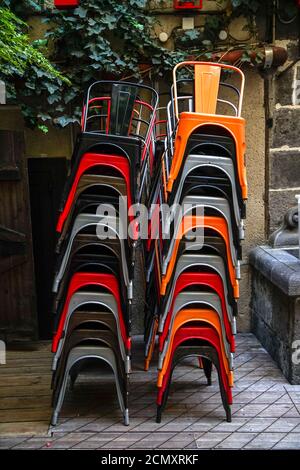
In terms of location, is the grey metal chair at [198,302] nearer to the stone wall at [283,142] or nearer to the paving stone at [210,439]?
the paving stone at [210,439]

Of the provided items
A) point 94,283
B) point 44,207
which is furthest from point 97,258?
point 44,207

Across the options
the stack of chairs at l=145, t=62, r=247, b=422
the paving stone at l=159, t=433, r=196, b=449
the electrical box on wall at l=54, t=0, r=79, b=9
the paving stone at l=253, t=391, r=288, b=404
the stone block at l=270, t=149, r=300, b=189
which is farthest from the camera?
the stone block at l=270, t=149, r=300, b=189

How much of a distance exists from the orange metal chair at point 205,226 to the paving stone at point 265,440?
877 millimetres

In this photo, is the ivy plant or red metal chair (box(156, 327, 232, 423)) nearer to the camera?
red metal chair (box(156, 327, 232, 423))

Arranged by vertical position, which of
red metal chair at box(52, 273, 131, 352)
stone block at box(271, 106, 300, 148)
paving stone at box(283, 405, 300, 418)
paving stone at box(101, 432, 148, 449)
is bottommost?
paving stone at box(283, 405, 300, 418)

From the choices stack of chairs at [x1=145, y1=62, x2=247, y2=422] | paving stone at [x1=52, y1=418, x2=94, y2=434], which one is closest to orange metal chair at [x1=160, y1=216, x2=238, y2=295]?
stack of chairs at [x1=145, y1=62, x2=247, y2=422]

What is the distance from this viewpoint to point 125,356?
10.4ft

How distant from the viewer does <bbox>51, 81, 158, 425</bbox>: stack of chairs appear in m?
3.13

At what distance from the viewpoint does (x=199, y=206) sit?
3186mm

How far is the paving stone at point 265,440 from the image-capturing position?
2.98m

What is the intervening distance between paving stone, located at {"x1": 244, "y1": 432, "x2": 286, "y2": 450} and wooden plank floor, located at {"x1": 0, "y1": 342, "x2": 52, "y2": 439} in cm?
125

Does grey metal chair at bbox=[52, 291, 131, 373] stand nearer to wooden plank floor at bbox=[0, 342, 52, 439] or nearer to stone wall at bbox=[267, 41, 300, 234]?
wooden plank floor at bbox=[0, 342, 52, 439]

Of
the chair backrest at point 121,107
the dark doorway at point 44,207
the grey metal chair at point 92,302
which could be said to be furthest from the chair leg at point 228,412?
the dark doorway at point 44,207

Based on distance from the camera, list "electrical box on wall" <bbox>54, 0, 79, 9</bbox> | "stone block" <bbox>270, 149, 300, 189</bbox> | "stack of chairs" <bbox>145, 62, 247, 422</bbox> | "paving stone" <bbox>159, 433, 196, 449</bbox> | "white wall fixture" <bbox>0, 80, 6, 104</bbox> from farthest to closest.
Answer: "stone block" <bbox>270, 149, 300, 189</bbox>, "electrical box on wall" <bbox>54, 0, 79, 9</bbox>, "white wall fixture" <bbox>0, 80, 6, 104</bbox>, "stack of chairs" <bbox>145, 62, 247, 422</bbox>, "paving stone" <bbox>159, 433, 196, 449</bbox>
